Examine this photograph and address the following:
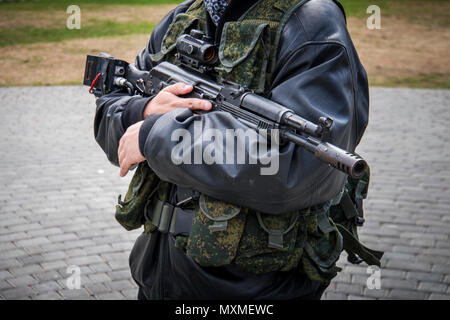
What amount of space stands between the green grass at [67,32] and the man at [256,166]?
17428mm

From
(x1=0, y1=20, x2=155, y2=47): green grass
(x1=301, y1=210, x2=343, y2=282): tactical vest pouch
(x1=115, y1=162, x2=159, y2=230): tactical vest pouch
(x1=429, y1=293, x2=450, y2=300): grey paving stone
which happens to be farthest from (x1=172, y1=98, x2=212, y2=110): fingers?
(x1=0, y1=20, x2=155, y2=47): green grass

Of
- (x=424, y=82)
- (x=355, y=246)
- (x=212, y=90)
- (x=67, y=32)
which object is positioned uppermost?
(x=212, y=90)

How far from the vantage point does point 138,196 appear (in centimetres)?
230

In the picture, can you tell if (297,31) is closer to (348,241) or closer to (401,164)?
(348,241)

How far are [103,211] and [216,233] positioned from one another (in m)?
4.21

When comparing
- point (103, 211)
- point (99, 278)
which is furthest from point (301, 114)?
point (103, 211)

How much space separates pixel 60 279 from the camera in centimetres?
448

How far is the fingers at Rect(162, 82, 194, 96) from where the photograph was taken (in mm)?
A: 2162

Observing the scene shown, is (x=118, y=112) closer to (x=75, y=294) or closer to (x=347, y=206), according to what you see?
(x=347, y=206)

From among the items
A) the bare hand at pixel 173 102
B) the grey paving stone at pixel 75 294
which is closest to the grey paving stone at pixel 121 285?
the grey paving stone at pixel 75 294

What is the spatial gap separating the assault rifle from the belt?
471 millimetres

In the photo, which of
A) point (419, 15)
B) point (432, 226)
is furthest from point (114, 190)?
point (419, 15)

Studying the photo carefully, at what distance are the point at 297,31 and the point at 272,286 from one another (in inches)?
41.8

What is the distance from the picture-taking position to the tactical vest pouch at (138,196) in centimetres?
229
